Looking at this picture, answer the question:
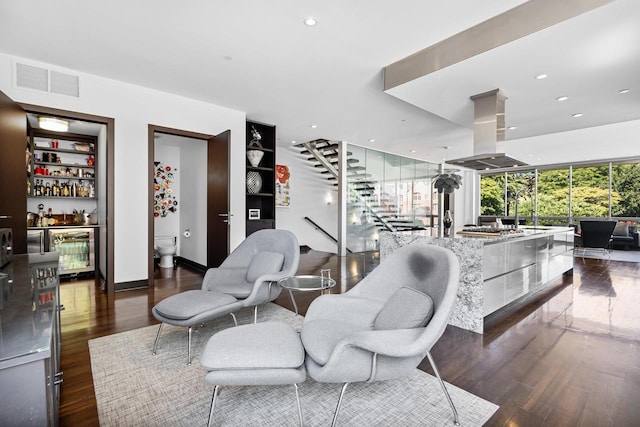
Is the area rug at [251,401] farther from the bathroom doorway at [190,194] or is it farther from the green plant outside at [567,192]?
the green plant outside at [567,192]

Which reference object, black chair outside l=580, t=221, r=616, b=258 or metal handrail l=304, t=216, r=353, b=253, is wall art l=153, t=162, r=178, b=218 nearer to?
metal handrail l=304, t=216, r=353, b=253

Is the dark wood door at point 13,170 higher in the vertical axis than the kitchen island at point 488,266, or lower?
higher

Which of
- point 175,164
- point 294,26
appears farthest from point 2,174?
point 175,164

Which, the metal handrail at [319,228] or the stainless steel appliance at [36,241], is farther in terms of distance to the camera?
the metal handrail at [319,228]

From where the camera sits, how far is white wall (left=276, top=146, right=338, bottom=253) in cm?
830

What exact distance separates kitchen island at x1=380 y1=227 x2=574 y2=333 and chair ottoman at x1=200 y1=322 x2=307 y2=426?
1893 millimetres

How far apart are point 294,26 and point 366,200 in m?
5.37

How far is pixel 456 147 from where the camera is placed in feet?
26.7

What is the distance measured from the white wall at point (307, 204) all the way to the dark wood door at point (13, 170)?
16.7 ft

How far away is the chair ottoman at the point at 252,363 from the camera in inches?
58.8

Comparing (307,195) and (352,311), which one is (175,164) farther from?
(352,311)

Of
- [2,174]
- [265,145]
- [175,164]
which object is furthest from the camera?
[175,164]

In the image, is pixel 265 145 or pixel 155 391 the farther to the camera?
pixel 265 145

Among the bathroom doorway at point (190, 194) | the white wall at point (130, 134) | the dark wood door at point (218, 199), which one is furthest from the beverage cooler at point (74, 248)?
the dark wood door at point (218, 199)
